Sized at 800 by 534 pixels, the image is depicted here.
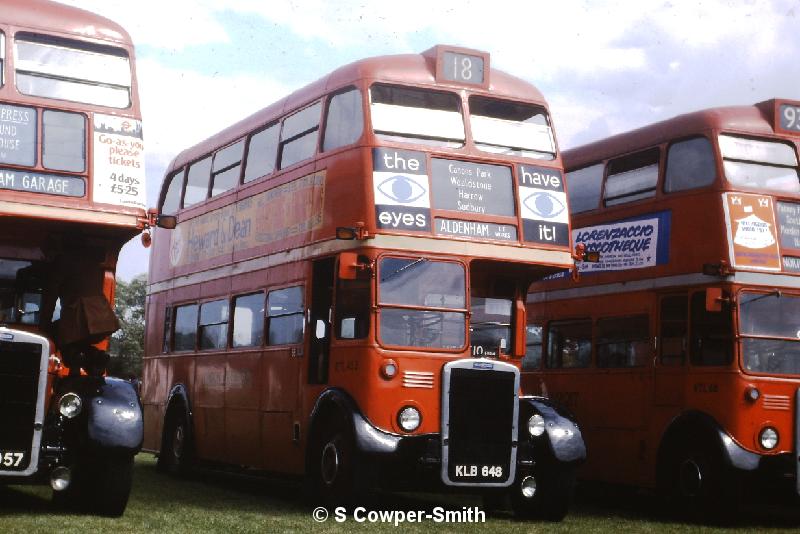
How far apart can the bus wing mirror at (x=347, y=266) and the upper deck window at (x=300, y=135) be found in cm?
212

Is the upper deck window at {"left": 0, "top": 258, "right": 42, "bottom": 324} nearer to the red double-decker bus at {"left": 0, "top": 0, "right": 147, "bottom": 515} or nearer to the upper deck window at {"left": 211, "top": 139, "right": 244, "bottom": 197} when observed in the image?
the red double-decker bus at {"left": 0, "top": 0, "right": 147, "bottom": 515}

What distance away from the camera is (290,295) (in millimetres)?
14742

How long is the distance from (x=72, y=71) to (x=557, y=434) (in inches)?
235

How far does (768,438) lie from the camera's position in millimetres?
13945

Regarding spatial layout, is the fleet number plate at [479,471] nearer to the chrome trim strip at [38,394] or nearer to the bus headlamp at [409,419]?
the bus headlamp at [409,419]

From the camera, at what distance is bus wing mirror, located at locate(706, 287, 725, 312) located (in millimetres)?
13945

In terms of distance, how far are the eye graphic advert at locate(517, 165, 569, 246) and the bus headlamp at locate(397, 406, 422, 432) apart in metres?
2.24

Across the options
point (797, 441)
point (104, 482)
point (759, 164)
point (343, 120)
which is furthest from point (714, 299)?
point (104, 482)

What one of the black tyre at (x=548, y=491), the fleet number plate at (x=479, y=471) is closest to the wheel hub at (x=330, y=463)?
the fleet number plate at (x=479, y=471)

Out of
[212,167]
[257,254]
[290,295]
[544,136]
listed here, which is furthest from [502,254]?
[212,167]

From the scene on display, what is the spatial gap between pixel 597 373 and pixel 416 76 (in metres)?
4.82

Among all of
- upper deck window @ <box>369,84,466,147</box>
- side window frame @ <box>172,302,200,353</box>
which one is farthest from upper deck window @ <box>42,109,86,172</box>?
side window frame @ <box>172,302,200,353</box>

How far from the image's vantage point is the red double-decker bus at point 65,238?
11430 millimetres

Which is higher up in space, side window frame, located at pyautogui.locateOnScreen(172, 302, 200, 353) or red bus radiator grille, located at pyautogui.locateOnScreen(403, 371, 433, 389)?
side window frame, located at pyautogui.locateOnScreen(172, 302, 200, 353)
